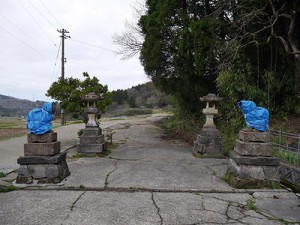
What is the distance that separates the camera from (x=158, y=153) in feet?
29.7

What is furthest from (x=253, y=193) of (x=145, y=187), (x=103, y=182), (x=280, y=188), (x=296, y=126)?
(x=296, y=126)

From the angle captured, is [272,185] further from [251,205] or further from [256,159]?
[251,205]

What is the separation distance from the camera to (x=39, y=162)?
5.23 metres

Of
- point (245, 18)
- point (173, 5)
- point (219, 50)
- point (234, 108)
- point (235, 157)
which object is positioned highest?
point (173, 5)

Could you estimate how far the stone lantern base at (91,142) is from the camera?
8.55m

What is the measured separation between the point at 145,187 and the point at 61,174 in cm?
187

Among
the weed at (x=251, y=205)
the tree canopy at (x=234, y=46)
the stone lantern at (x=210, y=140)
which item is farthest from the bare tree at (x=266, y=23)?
the weed at (x=251, y=205)

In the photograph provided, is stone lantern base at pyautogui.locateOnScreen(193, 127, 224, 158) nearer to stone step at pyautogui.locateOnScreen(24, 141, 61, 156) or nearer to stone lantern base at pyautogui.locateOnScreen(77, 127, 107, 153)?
stone lantern base at pyautogui.locateOnScreen(77, 127, 107, 153)

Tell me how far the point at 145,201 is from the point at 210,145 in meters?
4.48

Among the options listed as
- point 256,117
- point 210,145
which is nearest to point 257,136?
point 256,117

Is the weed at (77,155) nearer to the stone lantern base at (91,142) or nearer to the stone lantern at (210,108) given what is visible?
the stone lantern base at (91,142)

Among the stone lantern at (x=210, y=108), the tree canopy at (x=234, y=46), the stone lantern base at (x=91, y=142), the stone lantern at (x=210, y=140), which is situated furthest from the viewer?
the tree canopy at (x=234, y=46)

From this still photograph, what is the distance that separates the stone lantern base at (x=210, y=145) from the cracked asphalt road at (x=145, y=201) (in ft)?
5.47

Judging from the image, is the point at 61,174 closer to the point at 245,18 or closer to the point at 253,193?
the point at 253,193
